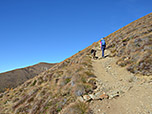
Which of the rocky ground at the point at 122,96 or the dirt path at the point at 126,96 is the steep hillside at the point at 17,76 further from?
the dirt path at the point at 126,96

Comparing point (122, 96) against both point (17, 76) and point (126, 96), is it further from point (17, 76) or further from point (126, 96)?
point (17, 76)

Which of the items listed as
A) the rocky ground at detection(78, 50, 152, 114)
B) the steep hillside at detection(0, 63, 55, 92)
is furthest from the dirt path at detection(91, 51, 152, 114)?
the steep hillside at detection(0, 63, 55, 92)

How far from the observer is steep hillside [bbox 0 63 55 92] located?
54.1m

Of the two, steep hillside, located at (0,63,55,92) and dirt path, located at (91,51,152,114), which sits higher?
steep hillside, located at (0,63,55,92)

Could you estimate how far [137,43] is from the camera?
1591 centimetres

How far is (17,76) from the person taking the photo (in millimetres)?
62969

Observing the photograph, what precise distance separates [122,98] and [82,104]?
3072 mm

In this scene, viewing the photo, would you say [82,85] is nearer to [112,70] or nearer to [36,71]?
[112,70]

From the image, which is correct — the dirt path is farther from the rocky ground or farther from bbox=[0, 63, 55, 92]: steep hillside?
bbox=[0, 63, 55, 92]: steep hillside

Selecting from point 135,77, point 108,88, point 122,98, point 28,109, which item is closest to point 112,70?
point 135,77

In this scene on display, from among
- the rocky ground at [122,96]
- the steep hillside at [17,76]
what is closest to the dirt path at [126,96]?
the rocky ground at [122,96]

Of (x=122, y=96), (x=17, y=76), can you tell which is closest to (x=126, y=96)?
(x=122, y=96)

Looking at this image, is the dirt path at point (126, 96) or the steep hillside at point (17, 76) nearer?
the dirt path at point (126, 96)

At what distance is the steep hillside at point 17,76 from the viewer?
178 ft
